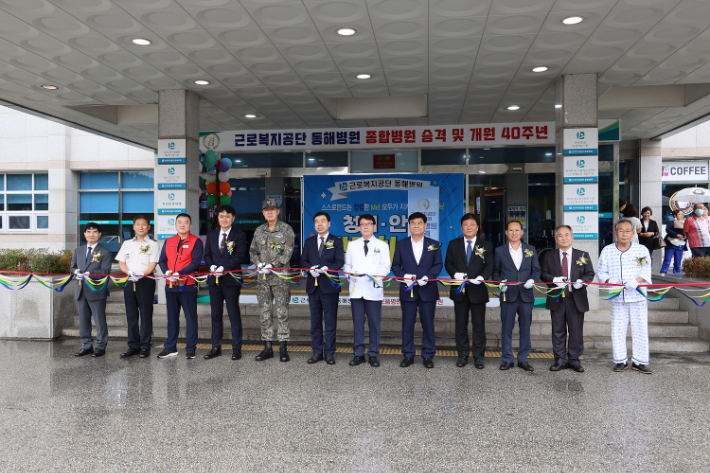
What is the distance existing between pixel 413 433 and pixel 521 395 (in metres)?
1.33

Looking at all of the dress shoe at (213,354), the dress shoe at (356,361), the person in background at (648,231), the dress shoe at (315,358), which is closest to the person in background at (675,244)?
the person in background at (648,231)

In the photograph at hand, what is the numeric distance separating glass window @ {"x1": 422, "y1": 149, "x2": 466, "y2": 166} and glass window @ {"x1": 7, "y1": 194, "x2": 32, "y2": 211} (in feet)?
43.4

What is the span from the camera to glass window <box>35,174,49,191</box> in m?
16.2

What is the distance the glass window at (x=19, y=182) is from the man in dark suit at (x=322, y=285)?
14529 millimetres

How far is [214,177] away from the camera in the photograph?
8.76 meters

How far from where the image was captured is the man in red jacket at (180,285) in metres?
5.75

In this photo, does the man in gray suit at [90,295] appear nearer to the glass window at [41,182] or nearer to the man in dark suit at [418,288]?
the man in dark suit at [418,288]

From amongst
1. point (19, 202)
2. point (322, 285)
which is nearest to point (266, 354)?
point (322, 285)

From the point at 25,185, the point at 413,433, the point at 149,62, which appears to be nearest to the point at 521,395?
the point at 413,433

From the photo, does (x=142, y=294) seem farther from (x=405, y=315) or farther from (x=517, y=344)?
(x=517, y=344)

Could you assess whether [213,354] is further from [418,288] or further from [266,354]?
[418,288]

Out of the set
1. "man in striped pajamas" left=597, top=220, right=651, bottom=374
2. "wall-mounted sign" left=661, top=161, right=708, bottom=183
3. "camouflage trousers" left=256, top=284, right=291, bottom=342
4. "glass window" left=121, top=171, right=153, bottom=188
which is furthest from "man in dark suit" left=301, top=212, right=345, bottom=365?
"glass window" left=121, top=171, right=153, bottom=188

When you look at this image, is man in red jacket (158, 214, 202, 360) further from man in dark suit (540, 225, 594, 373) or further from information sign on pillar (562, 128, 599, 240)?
information sign on pillar (562, 128, 599, 240)

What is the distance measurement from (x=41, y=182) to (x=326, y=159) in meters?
11.1
